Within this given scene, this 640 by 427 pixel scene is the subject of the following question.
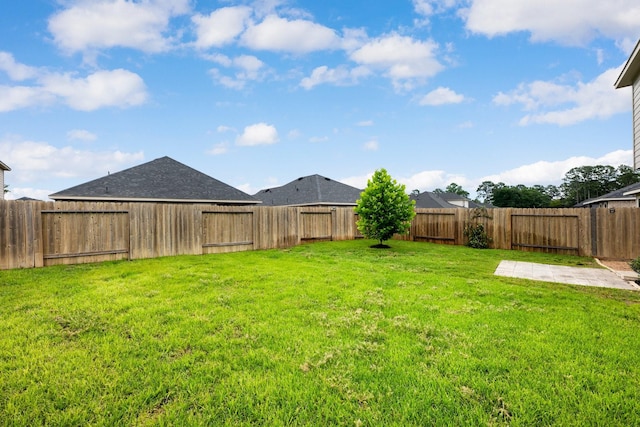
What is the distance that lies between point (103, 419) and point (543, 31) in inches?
590

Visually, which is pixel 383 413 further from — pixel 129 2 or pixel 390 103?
pixel 390 103

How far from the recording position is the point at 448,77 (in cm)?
1512

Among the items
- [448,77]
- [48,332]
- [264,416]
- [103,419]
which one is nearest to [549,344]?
[264,416]

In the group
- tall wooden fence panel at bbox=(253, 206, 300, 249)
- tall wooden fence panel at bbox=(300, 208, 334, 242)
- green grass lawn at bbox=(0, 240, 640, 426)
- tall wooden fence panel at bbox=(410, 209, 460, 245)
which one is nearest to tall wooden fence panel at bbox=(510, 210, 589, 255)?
tall wooden fence panel at bbox=(410, 209, 460, 245)

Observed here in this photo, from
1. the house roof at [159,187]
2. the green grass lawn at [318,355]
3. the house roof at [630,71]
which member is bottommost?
the green grass lawn at [318,355]

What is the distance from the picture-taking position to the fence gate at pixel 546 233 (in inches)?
413

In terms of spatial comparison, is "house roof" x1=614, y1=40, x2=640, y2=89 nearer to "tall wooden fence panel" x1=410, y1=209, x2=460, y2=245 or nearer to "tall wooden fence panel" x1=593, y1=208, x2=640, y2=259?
"tall wooden fence panel" x1=593, y1=208, x2=640, y2=259

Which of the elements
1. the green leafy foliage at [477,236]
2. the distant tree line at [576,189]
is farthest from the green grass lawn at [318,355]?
the distant tree line at [576,189]

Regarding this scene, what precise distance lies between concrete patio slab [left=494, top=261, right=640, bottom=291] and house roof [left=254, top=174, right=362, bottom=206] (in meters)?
15.5

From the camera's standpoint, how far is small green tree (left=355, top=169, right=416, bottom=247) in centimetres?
1188

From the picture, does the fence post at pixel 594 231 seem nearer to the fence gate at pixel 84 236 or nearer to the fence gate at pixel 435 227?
the fence gate at pixel 435 227

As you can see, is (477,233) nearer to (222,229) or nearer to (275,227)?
(275,227)

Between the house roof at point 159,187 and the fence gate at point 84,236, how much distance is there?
7377 millimetres

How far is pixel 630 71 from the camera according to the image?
8.50m
